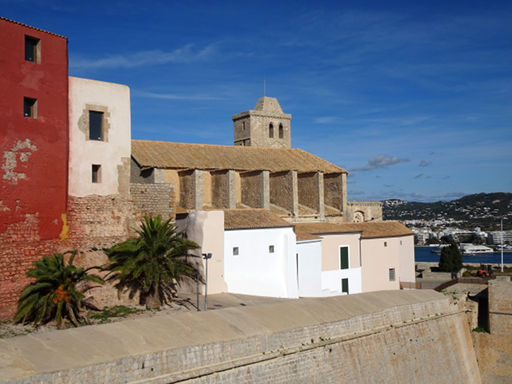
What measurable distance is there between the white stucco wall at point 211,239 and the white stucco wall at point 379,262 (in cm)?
1124

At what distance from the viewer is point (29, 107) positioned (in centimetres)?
1443

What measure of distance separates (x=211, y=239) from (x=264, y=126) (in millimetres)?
25781

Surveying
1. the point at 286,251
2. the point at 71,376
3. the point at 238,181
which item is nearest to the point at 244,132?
the point at 238,181

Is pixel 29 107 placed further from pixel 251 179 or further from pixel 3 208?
pixel 251 179

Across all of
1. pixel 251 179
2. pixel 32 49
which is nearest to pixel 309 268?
pixel 251 179

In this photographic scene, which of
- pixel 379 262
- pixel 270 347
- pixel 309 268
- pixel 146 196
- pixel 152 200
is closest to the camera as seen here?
pixel 270 347

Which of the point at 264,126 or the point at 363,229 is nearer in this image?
the point at 363,229

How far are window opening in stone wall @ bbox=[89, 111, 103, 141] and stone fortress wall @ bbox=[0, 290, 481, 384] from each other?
22.2 ft

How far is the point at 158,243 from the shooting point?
51.2 ft

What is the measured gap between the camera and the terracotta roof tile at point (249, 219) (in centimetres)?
2117

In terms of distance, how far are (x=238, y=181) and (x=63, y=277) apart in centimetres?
1958

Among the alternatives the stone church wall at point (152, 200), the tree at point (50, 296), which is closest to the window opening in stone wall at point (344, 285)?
the stone church wall at point (152, 200)

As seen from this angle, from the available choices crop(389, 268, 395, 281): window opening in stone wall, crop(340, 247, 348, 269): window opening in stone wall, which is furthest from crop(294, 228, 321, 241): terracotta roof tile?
crop(389, 268, 395, 281): window opening in stone wall

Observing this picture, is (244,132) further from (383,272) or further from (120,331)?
(120,331)
